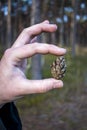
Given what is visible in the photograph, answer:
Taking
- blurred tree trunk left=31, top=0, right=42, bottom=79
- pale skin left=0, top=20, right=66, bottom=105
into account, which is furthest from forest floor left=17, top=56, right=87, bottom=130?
pale skin left=0, top=20, right=66, bottom=105

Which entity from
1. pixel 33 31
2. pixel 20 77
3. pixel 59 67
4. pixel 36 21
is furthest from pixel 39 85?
pixel 36 21

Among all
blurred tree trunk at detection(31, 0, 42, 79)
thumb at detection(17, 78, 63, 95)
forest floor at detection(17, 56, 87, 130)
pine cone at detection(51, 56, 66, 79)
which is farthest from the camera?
blurred tree trunk at detection(31, 0, 42, 79)

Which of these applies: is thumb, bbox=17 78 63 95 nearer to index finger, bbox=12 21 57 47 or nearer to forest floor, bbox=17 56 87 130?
index finger, bbox=12 21 57 47

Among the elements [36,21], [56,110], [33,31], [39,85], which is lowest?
[56,110]

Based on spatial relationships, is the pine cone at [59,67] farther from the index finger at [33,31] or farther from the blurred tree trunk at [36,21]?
the blurred tree trunk at [36,21]

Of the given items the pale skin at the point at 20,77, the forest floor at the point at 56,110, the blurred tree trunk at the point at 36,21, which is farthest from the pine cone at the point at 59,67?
the blurred tree trunk at the point at 36,21

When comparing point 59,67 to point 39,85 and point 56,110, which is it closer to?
point 39,85
